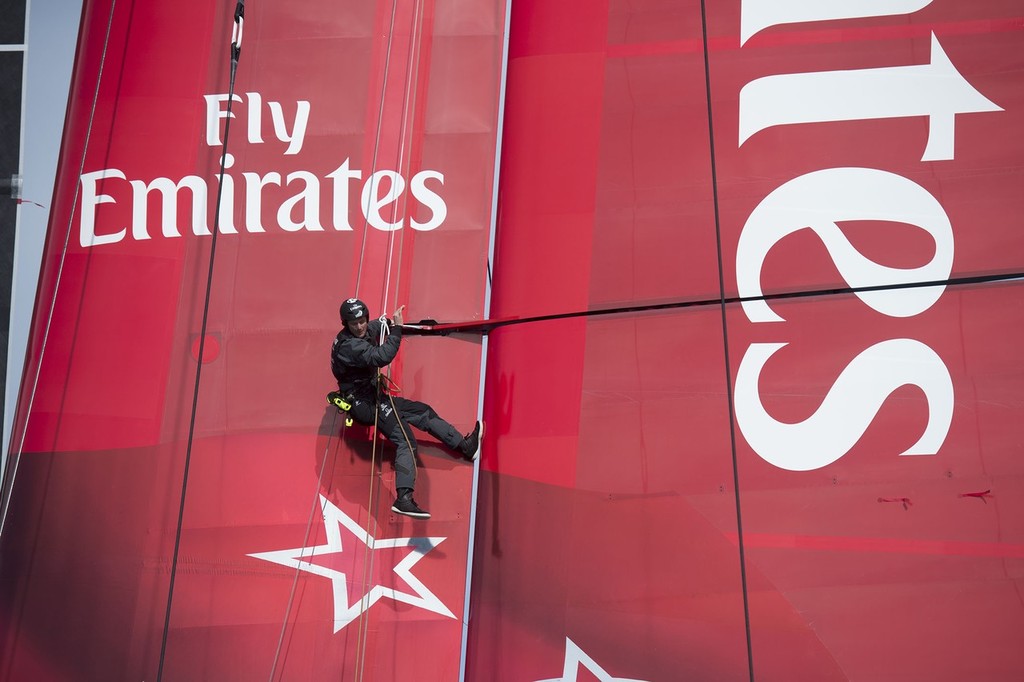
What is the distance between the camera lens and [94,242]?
18.4ft

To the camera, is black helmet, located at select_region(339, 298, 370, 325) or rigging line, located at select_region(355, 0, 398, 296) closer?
black helmet, located at select_region(339, 298, 370, 325)

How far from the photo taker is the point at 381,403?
4.95 m

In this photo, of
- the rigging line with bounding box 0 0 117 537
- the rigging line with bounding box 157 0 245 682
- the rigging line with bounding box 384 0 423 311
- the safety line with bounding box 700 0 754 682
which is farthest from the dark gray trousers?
the rigging line with bounding box 0 0 117 537

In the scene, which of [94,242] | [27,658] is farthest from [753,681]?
[94,242]

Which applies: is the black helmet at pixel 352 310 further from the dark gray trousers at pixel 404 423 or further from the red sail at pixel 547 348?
the red sail at pixel 547 348

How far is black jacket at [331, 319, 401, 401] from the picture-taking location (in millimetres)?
4684

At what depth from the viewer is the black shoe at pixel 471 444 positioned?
16.4 feet

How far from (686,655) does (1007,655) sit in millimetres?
1222

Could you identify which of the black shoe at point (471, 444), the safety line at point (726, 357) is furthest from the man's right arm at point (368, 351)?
the safety line at point (726, 357)

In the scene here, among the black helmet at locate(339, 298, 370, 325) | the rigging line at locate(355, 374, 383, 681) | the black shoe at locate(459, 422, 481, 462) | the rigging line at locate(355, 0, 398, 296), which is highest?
the rigging line at locate(355, 0, 398, 296)

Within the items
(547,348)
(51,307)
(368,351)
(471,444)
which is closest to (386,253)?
(368,351)

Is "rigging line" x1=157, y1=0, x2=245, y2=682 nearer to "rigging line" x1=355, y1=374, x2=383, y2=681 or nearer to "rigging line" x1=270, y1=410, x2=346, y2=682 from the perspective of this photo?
"rigging line" x1=270, y1=410, x2=346, y2=682

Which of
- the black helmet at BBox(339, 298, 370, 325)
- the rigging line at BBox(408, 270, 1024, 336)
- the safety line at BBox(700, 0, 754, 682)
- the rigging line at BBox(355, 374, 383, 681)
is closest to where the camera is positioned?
the safety line at BBox(700, 0, 754, 682)

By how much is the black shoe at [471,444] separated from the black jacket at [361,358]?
460 mm
